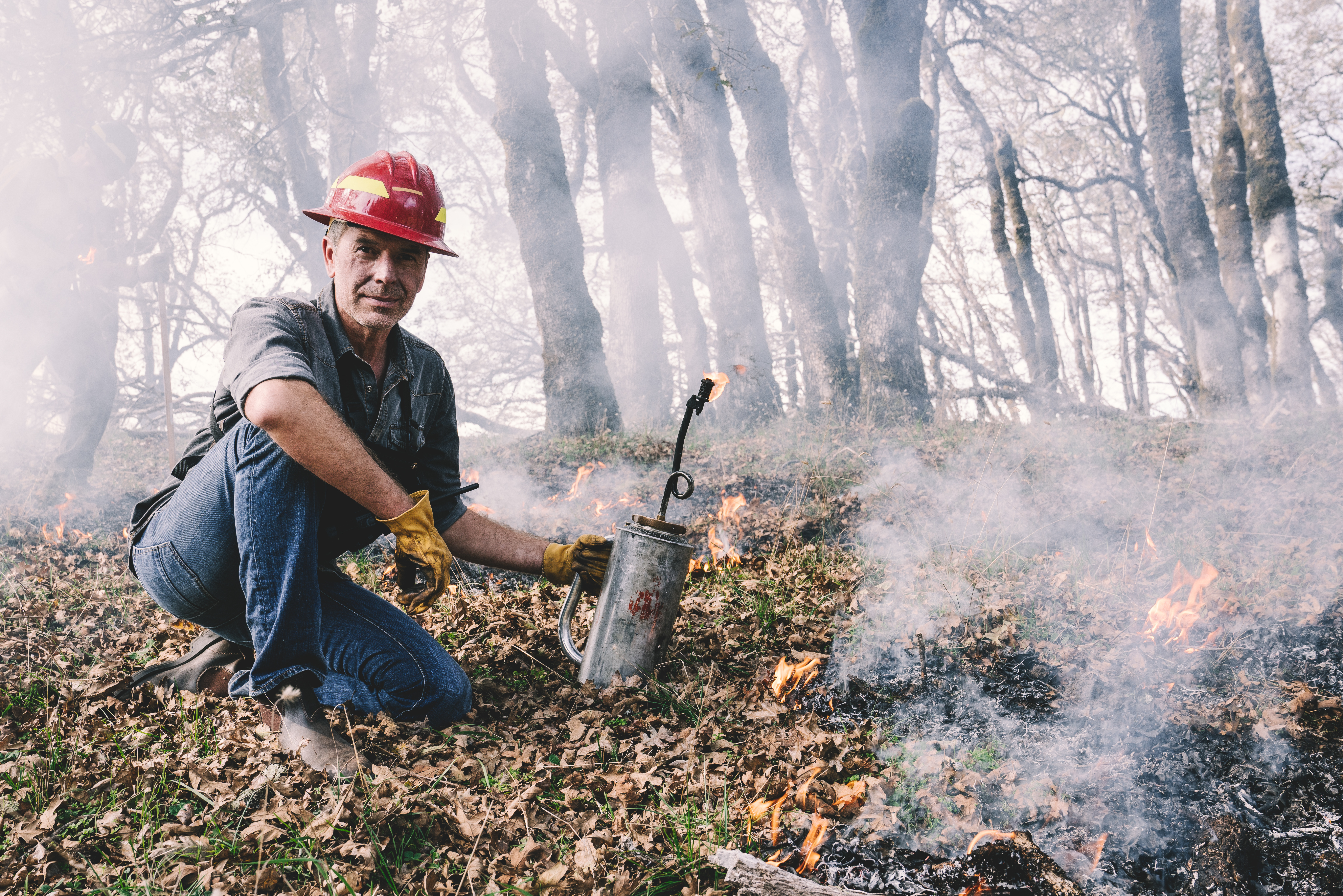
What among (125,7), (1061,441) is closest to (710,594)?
(1061,441)

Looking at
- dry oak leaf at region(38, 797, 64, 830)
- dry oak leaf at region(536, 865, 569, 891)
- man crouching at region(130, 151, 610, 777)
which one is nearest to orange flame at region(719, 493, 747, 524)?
man crouching at region(130, 151, 610, 777)

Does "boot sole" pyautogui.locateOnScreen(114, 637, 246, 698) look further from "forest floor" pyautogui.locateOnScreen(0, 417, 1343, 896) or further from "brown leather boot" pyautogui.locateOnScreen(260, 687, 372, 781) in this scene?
"brown leather boot" pyautogui.locateOnScreen(260, 687, 372, 781)

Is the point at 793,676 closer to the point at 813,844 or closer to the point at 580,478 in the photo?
the point at 813,844

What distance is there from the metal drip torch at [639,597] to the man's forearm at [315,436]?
93 centimetres

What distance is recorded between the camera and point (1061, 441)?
700 cm

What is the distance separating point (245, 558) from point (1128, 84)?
870 inches

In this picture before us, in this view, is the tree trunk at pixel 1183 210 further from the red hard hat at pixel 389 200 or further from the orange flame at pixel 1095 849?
the red hard hat at pixel 389 200

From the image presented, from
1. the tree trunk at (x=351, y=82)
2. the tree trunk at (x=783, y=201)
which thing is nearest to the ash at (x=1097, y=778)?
the tree trunk at (x=783, y=201)

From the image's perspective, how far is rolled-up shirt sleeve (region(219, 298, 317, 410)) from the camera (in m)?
2.34

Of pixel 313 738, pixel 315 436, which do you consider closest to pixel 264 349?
pixel 315 436

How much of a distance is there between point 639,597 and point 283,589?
4.15 ft

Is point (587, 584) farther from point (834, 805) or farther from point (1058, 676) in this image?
point (1058, 676)

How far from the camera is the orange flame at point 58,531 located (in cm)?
639

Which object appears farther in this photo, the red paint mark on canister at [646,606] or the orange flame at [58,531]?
the orange flame at [58,531]
